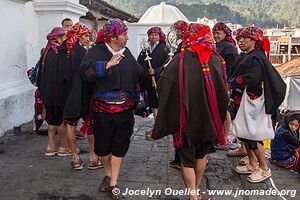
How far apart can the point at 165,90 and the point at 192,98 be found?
265 millimetres

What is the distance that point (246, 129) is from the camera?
414 cm

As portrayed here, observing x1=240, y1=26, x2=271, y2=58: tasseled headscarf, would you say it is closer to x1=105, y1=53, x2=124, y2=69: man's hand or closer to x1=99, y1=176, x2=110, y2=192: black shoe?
x1=105, y1=53, x2=124, y2=69: man's hand

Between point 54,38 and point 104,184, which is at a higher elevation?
point 54,38

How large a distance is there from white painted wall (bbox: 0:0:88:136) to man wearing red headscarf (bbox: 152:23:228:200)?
11.2ft

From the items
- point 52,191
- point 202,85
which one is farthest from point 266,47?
point 52,191

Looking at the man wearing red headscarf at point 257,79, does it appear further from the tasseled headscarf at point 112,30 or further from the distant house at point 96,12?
the distant house at point 96,12

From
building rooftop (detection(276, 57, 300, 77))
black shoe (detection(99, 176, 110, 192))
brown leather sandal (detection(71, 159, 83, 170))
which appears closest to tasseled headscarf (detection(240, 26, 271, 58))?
black shoe (detection(99, 176, 110, 192))

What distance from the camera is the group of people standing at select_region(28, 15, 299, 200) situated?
3.33 metres

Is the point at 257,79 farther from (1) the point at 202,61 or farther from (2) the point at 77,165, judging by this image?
(2) the point at 77,165

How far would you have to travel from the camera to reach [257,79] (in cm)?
395

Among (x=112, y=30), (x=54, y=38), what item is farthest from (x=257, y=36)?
(x=54, y=38)

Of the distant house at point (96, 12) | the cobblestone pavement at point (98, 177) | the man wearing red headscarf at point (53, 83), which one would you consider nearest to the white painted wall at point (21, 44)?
the cobblestone pavement at point (98, 177)

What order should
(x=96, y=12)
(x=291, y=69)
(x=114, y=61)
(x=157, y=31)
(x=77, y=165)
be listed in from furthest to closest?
(x=291, y=69), (x=96, y=12), (x=157, y=31), (x=77, y=165), (x=114, y=61)

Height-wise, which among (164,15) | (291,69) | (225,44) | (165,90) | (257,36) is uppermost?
(164,15)
